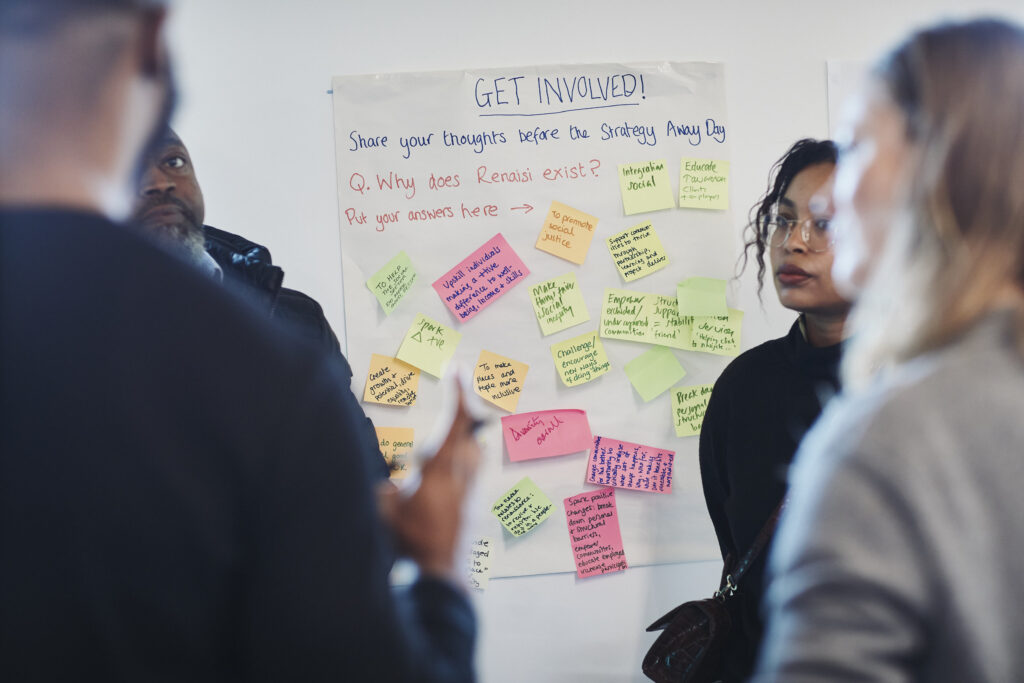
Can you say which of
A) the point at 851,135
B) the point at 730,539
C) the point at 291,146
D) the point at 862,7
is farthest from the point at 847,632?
the point at 862,7

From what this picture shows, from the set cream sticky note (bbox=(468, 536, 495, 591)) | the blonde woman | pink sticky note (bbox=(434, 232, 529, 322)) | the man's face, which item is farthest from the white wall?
the blonde woman

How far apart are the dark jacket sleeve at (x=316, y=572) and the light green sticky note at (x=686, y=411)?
1667 mm

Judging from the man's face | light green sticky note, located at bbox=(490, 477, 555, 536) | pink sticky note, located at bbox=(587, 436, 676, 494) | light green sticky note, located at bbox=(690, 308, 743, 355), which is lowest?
light green sticky note, located at bbox=(490, 477, 555, 536)

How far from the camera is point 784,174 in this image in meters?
1.84

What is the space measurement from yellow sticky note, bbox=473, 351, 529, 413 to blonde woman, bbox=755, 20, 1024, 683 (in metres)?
1.48

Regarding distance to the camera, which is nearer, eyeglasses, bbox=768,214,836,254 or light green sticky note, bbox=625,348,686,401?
eyeglasses, bbox=768,214,836,254

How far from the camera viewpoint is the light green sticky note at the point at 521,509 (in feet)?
6.93

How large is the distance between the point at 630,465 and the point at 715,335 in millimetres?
405

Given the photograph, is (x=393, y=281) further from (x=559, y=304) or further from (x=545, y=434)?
(x=545, y=434)

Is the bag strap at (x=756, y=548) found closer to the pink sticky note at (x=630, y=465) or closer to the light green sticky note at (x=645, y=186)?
the pink sticky note at (x=630, y=465)

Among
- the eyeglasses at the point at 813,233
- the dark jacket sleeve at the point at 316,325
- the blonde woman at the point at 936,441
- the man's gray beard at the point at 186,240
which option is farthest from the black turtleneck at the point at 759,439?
the man's gray beard at the point at 186,240

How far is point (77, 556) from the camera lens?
51cm

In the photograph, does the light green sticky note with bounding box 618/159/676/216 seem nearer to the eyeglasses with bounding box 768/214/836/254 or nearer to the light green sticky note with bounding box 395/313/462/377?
the eyeglasses with bounding box 768/214/836/254

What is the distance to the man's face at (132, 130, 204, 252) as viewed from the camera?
1.83 metres
